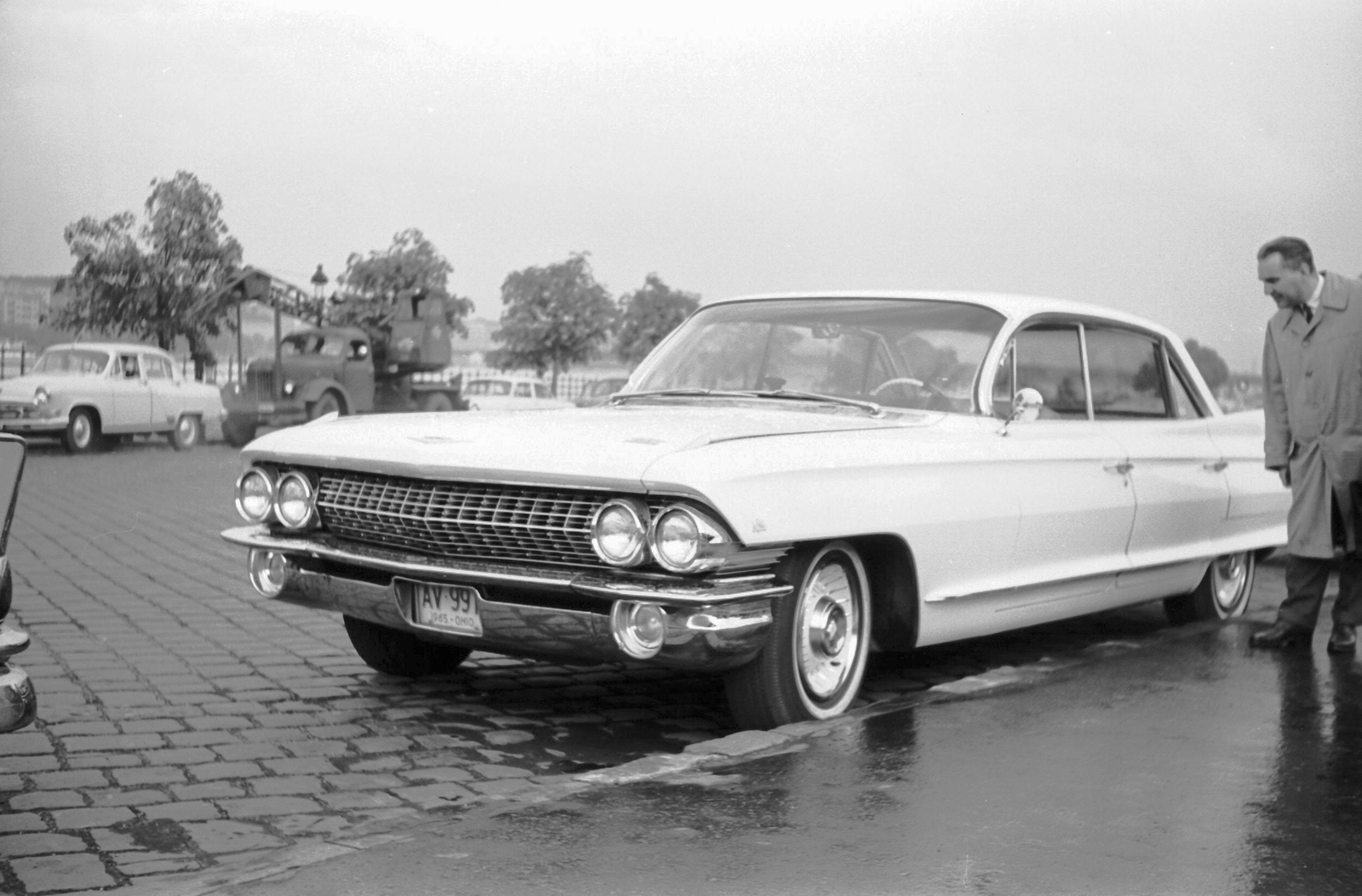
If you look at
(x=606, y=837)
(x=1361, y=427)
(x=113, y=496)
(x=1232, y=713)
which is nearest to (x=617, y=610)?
(x=606, y=837)

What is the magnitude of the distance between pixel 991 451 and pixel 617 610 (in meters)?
1.74

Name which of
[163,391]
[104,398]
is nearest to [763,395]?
[104,398]

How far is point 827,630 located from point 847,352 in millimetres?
1421

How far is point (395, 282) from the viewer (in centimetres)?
2366

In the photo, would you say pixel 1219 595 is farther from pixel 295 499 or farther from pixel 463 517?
pixel 295 499

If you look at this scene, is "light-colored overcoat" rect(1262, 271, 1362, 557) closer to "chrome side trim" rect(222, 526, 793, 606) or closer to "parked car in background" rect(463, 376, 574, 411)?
"chrome side trim" rect(222, 526, 793, 606)

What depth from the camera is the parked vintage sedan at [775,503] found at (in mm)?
4727

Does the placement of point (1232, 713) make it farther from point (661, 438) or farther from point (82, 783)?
point (82, 783)

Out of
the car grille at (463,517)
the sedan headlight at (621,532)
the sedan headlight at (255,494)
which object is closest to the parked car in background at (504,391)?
the sedan headlight at (255,494)

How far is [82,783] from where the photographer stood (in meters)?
4.40

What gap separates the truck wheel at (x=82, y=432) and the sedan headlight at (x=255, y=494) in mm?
17406

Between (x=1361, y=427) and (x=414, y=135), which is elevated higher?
(x=414, y=135)

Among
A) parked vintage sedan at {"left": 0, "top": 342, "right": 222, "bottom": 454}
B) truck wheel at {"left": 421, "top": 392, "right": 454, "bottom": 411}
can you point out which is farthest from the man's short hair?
truck wheel at {"left": 421, "top": 392, "right": 454, "bottom": 411}

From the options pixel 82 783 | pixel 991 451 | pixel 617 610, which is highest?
pixel 991 451
